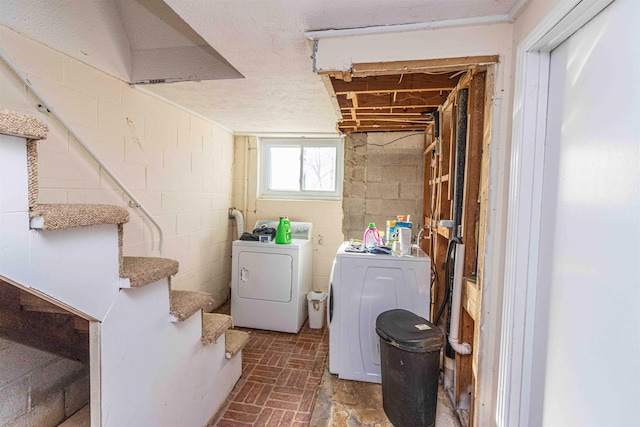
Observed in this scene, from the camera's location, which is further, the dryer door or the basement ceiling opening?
the dryer door

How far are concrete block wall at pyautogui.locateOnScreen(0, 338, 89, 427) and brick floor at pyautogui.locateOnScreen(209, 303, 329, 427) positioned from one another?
0.83 meters

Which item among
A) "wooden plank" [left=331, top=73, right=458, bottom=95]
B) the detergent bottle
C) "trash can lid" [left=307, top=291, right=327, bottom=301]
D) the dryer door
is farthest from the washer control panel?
"wooden plank" [left=331, top=73, right=458, bottom=95]

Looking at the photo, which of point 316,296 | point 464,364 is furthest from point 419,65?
point 316,296

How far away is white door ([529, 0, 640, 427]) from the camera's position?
740 mm

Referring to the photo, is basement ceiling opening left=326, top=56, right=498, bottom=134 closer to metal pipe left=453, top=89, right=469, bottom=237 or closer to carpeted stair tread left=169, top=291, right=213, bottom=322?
metal pipe left=453, top=89, right=469, bottom=237

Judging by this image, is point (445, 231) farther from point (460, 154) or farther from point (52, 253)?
point (52, 253)

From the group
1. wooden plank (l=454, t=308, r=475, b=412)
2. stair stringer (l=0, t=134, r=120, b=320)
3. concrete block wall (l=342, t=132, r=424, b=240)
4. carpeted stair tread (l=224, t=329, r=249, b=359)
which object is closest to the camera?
stair stringer (l=0, t=134, r=120, b=320)

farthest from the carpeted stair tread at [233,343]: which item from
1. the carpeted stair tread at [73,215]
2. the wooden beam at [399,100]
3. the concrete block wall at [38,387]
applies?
the wooden beam at [399,100]

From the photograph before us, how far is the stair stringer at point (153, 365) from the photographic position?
1.22 meters

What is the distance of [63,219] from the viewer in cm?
96

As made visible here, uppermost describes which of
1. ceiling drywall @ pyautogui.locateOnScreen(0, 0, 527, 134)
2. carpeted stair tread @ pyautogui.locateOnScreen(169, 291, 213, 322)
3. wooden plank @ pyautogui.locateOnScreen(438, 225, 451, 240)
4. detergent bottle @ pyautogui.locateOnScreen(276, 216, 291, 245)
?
ceiling drywall @ pyautogui.locateOnScreen(0, 0, 527, 134)

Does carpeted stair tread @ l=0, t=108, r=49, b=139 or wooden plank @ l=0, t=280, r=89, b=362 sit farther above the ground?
carpeted stair tread @ l=0, t=108, r=49, b=139

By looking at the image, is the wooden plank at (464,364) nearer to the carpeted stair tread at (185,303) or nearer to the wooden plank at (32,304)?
the carpeted stair tread at (185,303)

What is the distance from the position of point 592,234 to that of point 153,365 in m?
1.83
